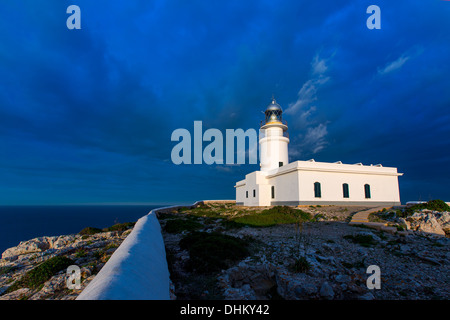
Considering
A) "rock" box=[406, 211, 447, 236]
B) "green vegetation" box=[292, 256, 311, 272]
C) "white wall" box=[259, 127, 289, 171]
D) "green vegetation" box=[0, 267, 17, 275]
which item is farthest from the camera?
"white wall" box=[259, 127, 289, 171]

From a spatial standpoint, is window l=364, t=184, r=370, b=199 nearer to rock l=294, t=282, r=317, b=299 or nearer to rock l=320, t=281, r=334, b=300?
rock l=320, t=281, r=334, b=300

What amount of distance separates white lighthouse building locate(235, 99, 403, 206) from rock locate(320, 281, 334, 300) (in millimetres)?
15506

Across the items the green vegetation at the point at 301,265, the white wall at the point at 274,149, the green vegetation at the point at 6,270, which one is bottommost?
the green vegetation at the point at 6,270

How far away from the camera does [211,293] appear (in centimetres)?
427

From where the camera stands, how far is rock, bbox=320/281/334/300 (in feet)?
13.2

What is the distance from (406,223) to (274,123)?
1704cm

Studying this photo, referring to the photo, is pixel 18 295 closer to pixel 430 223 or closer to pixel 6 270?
pixel 6 270

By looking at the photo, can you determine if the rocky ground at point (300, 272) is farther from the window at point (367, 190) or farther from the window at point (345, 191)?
the window at point (367, 190)

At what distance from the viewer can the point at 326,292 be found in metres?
4.06

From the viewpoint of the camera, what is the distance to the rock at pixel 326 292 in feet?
13.2

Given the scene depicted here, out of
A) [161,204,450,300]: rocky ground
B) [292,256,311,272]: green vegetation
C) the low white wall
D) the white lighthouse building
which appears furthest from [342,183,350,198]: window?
the low white wall

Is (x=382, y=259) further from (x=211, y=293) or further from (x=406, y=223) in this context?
(x=406, y=223)

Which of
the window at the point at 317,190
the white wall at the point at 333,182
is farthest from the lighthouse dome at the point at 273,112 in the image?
the window at the point at 317,190
